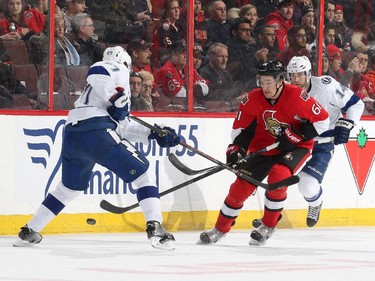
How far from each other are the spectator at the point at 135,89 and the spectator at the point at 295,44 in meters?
1.25

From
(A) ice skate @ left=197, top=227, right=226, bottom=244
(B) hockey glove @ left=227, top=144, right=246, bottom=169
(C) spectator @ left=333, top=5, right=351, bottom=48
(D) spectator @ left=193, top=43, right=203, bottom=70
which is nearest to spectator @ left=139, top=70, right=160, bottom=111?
(D) spectator @ left=193, top=43, right=203, bottom=70

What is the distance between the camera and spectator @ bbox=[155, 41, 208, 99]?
334 inches

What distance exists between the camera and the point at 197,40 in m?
8.60

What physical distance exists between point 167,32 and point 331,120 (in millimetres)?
1303

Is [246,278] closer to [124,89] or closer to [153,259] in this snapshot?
[153,259]

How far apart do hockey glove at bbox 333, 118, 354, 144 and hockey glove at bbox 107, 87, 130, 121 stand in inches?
70.1

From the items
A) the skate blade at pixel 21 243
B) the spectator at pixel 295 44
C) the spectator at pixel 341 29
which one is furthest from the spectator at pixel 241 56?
the skate blade at pixel 21 243

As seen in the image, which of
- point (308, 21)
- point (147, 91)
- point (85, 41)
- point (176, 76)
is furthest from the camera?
point (308, 21)

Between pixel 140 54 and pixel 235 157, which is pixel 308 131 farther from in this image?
pixel 140 54

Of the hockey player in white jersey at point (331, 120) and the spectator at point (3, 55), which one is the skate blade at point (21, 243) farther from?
the hockey player in white jersey at point (331, 120)

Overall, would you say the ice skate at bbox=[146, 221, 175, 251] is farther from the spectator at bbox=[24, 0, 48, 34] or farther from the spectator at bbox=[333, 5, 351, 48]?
the spectator at bbox=[333, 5, 351, 48]

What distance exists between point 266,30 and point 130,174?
253 centimetres

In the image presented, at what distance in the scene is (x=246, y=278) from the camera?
5.63 m

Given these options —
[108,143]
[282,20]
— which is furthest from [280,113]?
[282,20]
